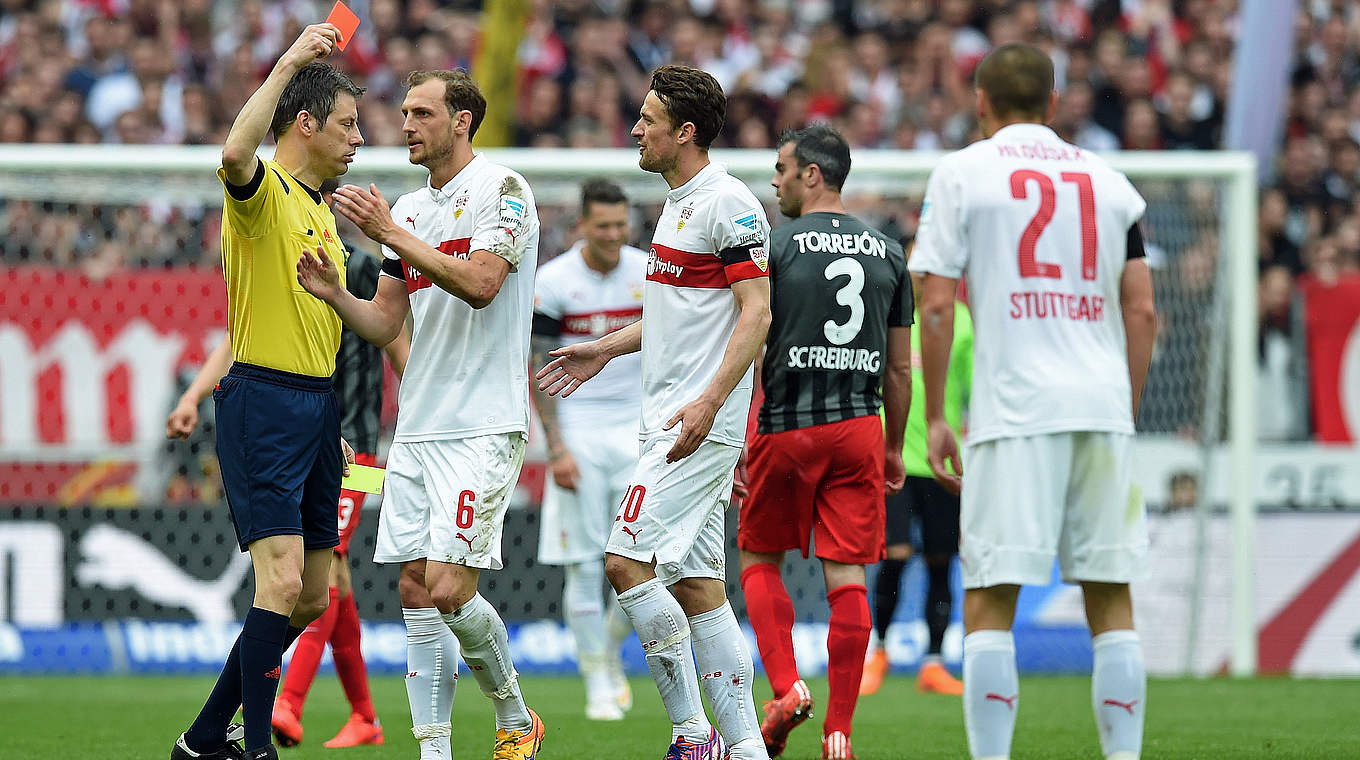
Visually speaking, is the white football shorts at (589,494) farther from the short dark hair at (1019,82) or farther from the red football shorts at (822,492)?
the short dark hair at (1019,82)

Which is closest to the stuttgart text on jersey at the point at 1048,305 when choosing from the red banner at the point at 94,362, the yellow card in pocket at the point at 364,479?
the yellow card in pocket at the point at 364,479

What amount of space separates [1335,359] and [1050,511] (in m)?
7.50

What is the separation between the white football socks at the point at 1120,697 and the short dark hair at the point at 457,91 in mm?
2834

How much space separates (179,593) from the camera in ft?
35.1

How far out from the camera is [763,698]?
8906mm

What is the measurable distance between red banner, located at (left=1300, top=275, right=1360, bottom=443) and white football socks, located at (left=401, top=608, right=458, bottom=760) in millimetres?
7874

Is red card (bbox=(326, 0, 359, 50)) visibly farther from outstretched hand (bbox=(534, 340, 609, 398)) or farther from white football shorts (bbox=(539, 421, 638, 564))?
white football shorts (bbox=(539, 421, 638, 564))

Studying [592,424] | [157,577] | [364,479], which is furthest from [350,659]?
[157,577]

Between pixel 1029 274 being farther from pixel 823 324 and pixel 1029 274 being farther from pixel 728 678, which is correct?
pixel 728 678

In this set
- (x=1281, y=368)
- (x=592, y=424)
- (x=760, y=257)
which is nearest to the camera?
(x=760, y=257)

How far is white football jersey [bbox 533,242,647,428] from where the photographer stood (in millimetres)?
8492

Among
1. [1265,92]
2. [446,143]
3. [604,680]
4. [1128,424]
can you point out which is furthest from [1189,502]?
[446,143]

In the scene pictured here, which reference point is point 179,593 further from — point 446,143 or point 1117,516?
point 1117,516

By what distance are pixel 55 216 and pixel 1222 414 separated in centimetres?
885
